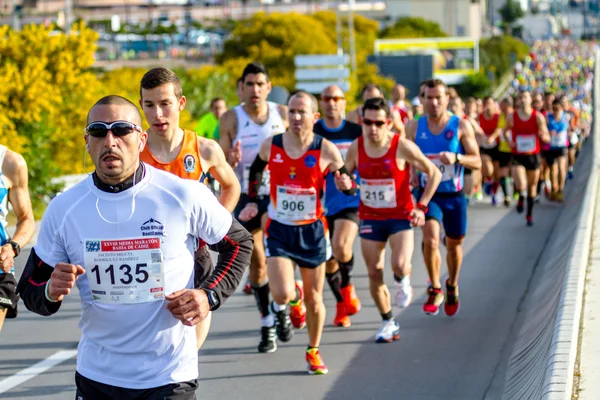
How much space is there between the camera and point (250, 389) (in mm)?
8164

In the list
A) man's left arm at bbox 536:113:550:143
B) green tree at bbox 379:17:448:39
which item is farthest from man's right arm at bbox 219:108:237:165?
green tree at bbox 379:17:448:39

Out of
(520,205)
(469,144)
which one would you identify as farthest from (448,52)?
(469,144)

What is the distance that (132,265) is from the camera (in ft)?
14.8

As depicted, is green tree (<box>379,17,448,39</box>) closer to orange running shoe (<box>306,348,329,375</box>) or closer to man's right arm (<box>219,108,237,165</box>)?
man's right arm (<box>219,108,237,165</box>)

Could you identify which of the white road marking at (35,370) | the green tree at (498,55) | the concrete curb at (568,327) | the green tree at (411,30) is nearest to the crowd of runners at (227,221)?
the concrete curb at (568,327)

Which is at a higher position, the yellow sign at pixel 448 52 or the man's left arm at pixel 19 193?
the man's left arm at pixel 19 193

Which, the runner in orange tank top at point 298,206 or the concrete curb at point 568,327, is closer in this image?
the concrete curb at point 568,327

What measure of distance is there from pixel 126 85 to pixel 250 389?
25.5 m

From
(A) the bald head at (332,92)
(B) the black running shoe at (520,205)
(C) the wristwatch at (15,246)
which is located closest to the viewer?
(C) the wristwatch at (15,246)

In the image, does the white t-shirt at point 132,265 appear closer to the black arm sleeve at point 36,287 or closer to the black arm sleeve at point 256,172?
the black arm sleeve at point 36,287

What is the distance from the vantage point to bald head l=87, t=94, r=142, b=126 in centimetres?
446

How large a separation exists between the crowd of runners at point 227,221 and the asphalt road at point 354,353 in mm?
201

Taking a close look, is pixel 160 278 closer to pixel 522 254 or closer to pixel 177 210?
pixel 177 210

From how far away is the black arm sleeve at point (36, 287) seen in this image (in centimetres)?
446
